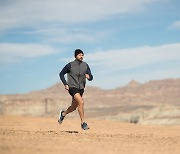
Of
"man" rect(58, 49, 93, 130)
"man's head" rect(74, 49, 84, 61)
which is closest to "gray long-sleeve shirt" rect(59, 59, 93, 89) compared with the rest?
"man" rect(58, 49, 93, 130)

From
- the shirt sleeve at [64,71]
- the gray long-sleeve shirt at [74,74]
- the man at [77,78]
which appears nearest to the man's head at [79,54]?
the man at [77,78]

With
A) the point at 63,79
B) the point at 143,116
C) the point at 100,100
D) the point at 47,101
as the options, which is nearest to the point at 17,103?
the point at 47,101

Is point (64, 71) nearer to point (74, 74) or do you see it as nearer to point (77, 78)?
point (74, 74)

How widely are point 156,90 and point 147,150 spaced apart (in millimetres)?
194062

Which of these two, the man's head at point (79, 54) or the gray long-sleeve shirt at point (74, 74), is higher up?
the man's head at point (79, 54)

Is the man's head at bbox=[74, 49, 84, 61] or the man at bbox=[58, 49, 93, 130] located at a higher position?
the man's head at bbox=[74, 49, 84, 61]

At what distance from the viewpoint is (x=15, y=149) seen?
5652 mm

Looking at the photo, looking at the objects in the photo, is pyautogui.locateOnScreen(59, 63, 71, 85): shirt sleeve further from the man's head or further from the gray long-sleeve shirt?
the man's head

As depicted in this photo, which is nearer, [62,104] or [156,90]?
[62,104]

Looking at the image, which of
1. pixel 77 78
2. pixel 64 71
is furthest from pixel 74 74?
pixel 64 71

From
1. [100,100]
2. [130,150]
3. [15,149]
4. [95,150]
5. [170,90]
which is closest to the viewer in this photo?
[15,149]

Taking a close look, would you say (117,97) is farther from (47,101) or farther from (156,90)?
(47,101)

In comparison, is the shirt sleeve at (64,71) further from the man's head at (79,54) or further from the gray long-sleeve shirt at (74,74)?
the man's head at (79,54)

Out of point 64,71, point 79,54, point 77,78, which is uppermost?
point 79,54
